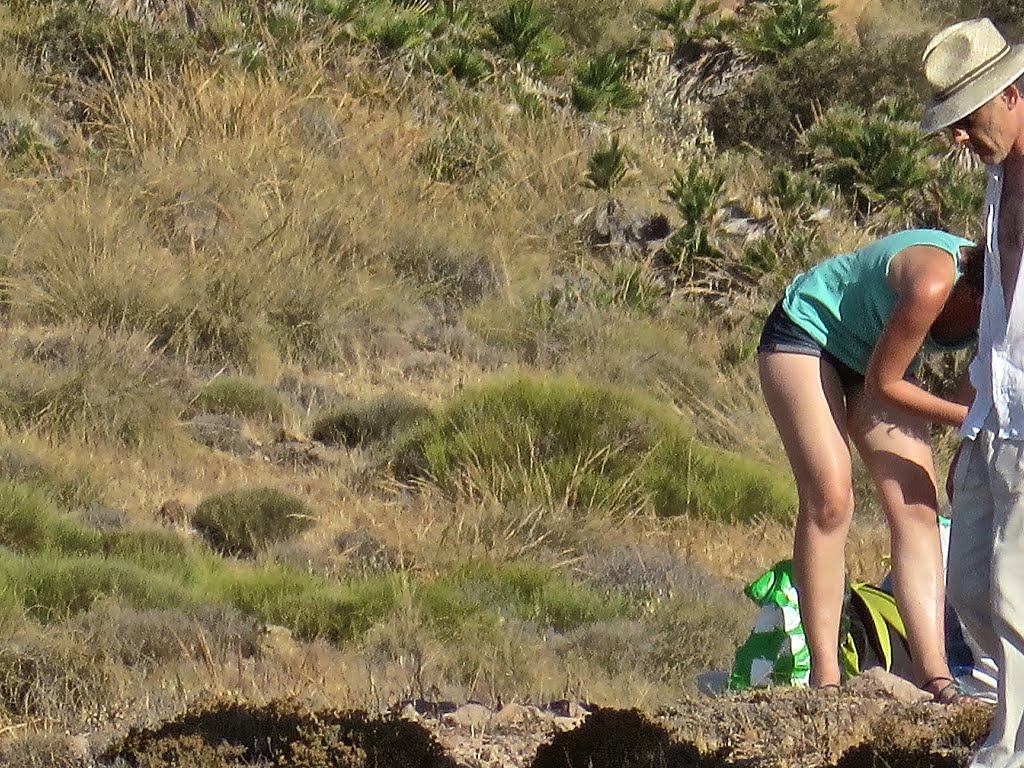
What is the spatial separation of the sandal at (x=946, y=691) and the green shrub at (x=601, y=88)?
11.2 metres

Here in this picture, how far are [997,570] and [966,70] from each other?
36.6 inches

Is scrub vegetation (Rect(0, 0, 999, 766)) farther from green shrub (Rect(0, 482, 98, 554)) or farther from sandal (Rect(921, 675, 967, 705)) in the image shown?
sandal (Rect(921, 675, 967, 705))

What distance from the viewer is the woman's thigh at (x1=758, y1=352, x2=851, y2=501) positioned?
5145 millimetres

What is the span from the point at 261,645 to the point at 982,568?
3833 millimetres

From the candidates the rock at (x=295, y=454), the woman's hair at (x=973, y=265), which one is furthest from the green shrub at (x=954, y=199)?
the woman's hair at (x=973, y=265)

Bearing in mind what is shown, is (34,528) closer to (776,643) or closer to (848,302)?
(776,643)

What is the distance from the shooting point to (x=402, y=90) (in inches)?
600

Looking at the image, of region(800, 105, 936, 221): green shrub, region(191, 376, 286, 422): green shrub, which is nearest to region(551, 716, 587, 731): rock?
region(191, 376, 286, 422): green shrub

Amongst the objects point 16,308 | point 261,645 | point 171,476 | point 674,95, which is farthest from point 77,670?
point 674,95

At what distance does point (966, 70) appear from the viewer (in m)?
3.61

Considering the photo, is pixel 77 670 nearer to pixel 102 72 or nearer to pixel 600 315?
pixel 600 315

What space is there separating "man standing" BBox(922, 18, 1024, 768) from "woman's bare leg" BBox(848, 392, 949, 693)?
4.95 feet

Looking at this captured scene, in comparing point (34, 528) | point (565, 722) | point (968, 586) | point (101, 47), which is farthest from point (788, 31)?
point (968, 586)

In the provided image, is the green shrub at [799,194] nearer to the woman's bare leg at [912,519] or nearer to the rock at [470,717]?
the woman's bare leg at [912,519]
